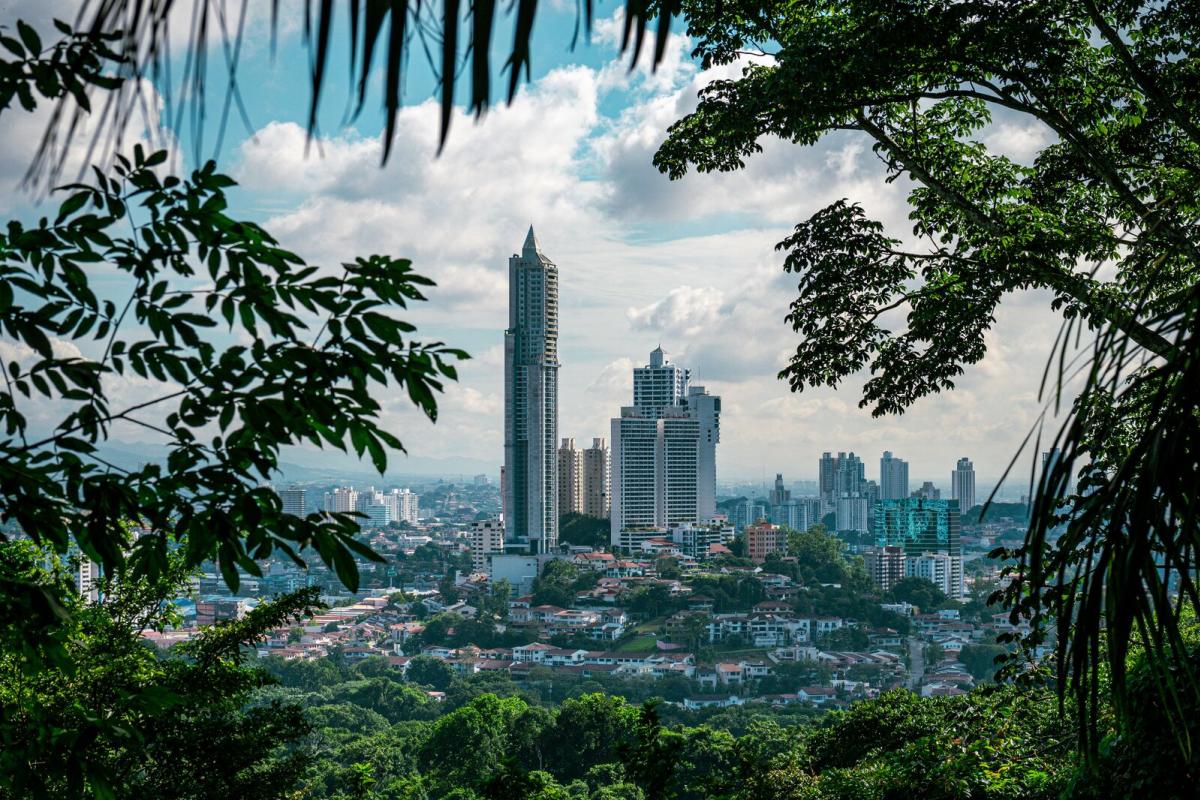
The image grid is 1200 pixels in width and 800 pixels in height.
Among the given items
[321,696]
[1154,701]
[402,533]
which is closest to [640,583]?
[321,696]

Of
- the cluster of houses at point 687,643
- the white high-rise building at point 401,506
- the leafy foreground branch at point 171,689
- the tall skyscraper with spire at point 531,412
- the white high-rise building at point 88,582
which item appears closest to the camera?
the white high-rise building at point 88,582

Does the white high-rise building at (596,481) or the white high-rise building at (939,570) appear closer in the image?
the white high-rise building at (939,570)

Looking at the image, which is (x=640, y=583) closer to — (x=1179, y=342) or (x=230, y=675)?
(x=230, y=675)

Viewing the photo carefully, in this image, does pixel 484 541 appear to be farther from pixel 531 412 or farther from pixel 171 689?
pixel 171 689

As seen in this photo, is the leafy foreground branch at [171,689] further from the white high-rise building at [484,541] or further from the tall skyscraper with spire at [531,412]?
the white high-rise building at [484,541]

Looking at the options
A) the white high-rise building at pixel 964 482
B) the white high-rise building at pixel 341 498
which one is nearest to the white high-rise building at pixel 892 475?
the white high-rise building at pixel 964 482

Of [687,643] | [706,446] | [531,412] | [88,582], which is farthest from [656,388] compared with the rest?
[88,582]
